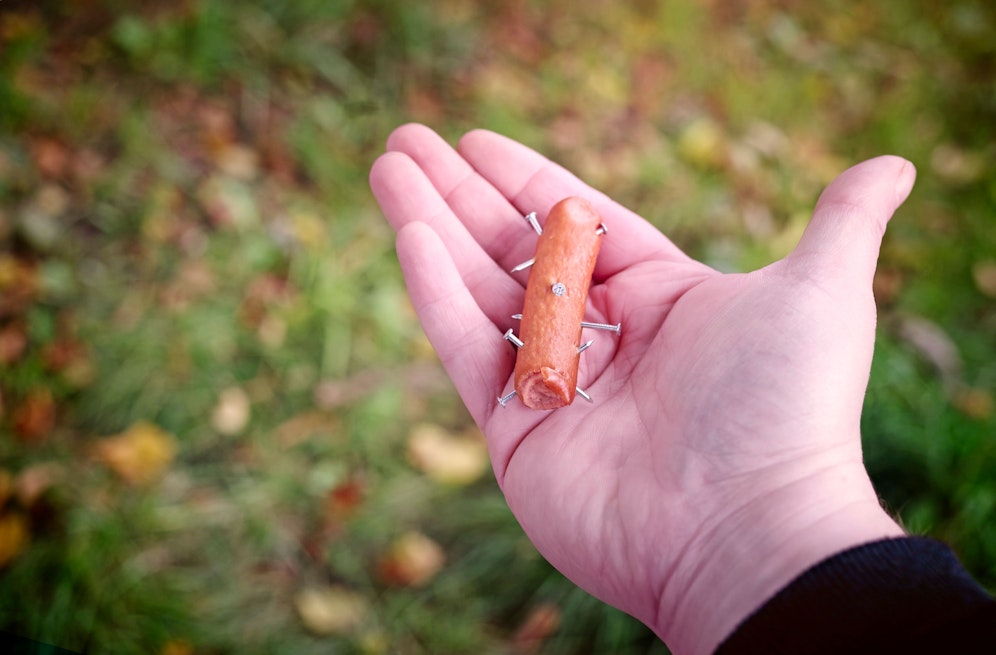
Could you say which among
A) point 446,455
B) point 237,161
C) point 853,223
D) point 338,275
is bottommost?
point 446,455

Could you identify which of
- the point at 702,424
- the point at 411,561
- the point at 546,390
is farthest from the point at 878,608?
the point at 411,561

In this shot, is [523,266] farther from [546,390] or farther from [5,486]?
[5,486]

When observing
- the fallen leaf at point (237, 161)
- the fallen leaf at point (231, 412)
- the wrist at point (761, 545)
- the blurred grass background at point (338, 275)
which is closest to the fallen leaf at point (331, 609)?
the blurred grass background at point (338, 275)

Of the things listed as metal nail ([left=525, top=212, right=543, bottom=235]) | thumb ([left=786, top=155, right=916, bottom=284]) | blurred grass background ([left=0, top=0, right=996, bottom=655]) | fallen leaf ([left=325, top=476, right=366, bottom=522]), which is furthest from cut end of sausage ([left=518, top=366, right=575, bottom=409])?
fallen leaf ([left=325, top=476, right=366, bottom=522])

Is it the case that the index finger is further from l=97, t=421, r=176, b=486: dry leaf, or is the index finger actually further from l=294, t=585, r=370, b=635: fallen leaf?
l=97, t=421, r=176, b=486: dry leaf

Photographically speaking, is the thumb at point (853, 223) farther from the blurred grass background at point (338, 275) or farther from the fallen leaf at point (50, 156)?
the fallen leaf at point (50, 156)

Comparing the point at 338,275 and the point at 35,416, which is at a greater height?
the point at 338,275
